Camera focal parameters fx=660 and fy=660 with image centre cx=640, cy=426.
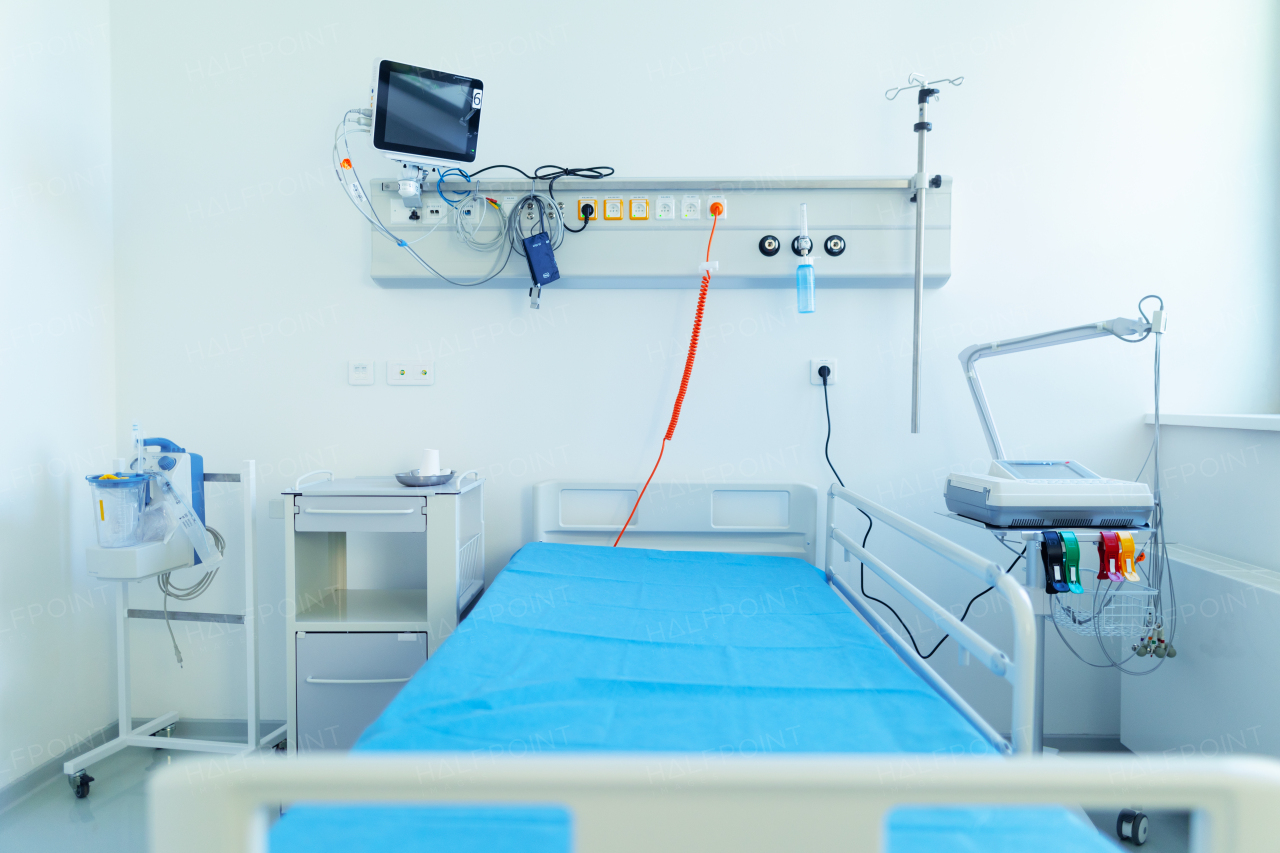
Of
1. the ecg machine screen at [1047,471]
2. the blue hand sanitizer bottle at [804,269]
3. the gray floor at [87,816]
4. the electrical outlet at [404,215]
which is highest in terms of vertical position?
the electrical outlet at [404,215]

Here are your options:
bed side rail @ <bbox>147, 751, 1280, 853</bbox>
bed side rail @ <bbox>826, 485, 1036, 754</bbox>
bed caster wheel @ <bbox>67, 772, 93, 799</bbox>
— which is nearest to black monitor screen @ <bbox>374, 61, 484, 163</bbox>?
bed side rail @ <bbox>826, 485, 1036, 754</bbox>

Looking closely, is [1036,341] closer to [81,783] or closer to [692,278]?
[692,278]

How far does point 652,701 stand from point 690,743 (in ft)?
0.50

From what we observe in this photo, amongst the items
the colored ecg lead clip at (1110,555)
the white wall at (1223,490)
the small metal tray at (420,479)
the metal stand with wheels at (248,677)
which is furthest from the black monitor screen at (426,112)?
the white wall at (1223,490)

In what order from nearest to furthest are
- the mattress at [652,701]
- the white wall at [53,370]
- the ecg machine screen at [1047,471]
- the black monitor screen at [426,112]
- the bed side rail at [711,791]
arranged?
the bed side rail at [711,791], the mattress at [652,701], the ecg machine screen at [1047,471], the black monitor screen at [426,112], the white wall at [53,370]

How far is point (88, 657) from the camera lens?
2193 mm

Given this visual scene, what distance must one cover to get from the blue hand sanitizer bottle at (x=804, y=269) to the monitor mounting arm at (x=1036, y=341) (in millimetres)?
485

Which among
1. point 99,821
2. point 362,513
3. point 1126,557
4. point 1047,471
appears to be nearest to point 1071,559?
point 1126,557

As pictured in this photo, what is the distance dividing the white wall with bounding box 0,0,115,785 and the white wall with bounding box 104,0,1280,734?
3.8 inches

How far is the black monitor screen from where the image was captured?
1785 mm

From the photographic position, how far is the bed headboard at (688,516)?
2201 mm

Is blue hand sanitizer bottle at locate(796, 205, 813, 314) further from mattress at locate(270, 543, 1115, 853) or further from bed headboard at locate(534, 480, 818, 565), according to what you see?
mattress at locate(270, 543, 1115, 853)

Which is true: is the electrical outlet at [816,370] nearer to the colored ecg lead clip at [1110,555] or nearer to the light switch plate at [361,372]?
the colored ecg lead clip at [1110,555]

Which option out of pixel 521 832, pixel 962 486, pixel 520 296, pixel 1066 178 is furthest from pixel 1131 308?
pixel 521 832
